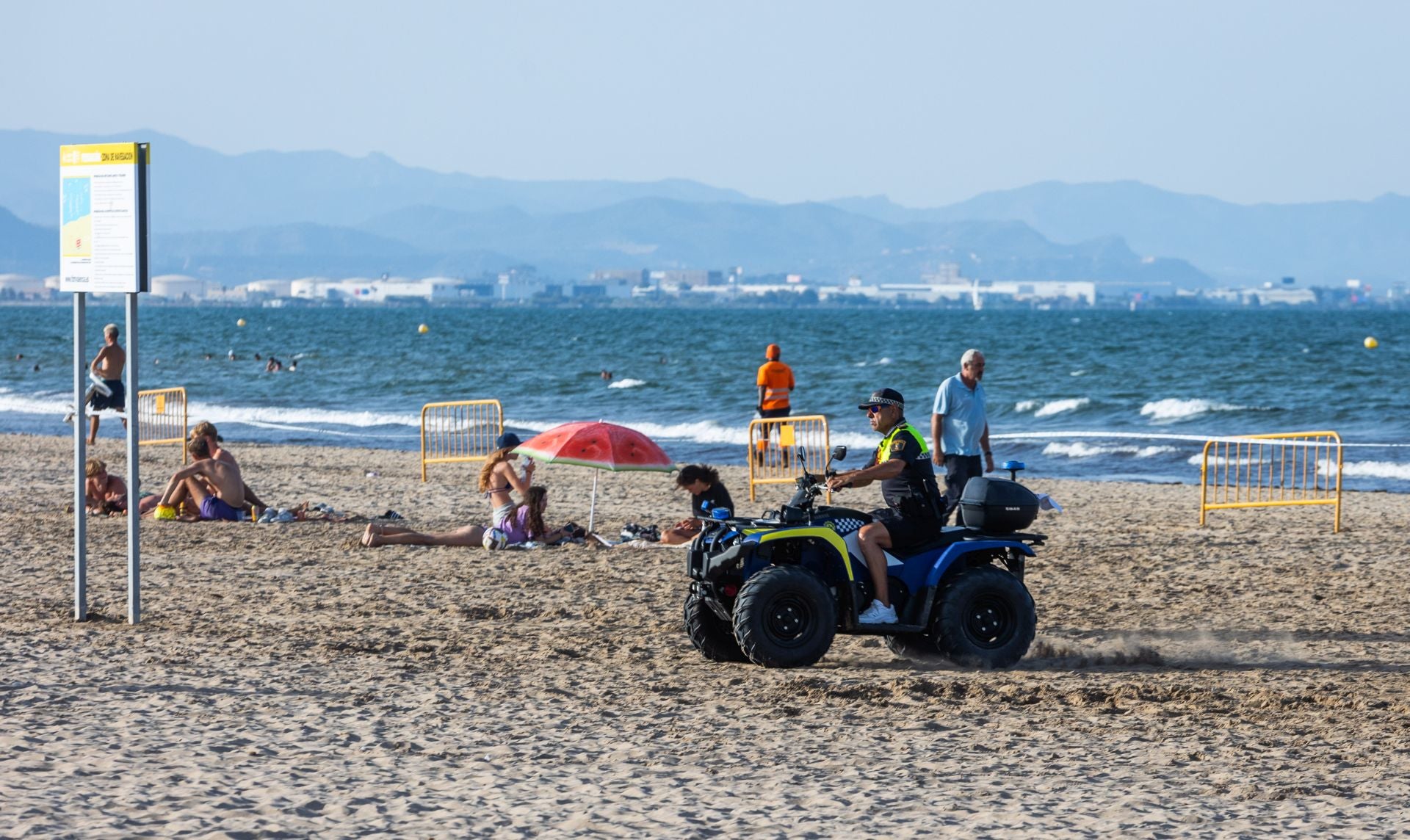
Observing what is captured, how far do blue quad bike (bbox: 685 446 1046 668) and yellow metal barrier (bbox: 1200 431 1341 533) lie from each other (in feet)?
19.6

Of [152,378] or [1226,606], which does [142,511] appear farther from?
[152,378]

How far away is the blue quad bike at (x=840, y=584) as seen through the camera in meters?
8.05

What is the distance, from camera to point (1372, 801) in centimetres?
580

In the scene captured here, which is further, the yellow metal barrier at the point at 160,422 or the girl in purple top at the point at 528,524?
the yellow metal barrier at the point at 160,422

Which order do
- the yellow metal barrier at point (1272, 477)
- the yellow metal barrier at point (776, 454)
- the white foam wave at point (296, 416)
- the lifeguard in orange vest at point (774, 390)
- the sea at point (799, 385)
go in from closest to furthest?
the yellow metal barrier at point (1272, 477) < the yellow metal barrier at point (776, 454) < the lifeguard in orange vest at point (774, 390) < the sea at point (799, 385) < the white foam wave at point (296, 416)

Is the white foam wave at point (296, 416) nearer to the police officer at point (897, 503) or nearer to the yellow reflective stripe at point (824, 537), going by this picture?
the police officer at point (897, 503)

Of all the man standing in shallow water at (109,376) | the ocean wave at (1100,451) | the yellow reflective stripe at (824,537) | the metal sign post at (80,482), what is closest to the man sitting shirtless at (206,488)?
the metal sign post at (80,482)

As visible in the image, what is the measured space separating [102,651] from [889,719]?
4.10 m

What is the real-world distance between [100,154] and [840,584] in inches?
178

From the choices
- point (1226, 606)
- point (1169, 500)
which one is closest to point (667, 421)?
point (1169, 500)

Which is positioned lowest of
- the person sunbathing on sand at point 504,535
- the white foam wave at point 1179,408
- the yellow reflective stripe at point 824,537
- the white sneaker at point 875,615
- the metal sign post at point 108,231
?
the person sunbathing on sand at point 504,535

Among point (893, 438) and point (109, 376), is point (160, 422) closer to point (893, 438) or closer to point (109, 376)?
point (109, 376)

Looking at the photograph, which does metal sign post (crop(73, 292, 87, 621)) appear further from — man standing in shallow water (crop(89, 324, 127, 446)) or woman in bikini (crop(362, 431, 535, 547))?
man standing in shallow water (crop(89, 324, 127, 446))

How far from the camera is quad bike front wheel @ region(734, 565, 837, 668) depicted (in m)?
8.01
